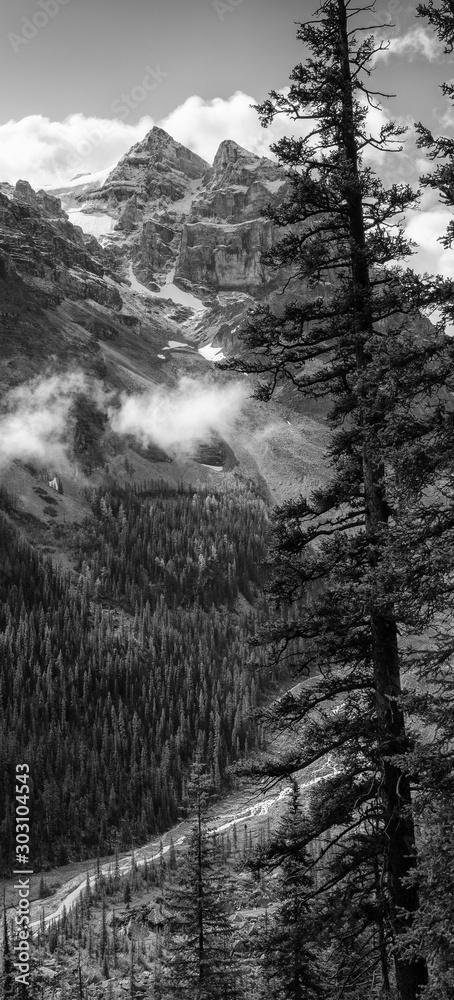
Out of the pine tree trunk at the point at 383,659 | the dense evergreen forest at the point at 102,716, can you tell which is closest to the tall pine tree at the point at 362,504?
the pine tree trunk at the point at 383,659

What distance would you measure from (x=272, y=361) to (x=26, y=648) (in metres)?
166

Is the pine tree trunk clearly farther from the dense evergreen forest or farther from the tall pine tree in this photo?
the dense evergreen forest

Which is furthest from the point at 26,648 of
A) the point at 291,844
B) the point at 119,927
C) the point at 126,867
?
the point at 291,844

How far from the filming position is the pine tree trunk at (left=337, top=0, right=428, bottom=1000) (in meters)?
10.6

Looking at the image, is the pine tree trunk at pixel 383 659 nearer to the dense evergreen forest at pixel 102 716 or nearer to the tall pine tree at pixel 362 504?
the tall pine tree at pixel 362 504

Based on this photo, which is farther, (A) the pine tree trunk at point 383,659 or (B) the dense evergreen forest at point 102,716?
(B) the dense evergreen forest at point 102,716

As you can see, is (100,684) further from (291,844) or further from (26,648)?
(291,844)

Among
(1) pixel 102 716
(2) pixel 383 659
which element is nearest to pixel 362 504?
(2) pixel 383 659

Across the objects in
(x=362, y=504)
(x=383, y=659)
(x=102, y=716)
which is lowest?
(x=383, y=659)

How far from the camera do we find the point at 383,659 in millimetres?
11766

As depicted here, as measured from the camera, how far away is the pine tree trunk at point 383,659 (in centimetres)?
1059

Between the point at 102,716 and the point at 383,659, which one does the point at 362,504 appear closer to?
the point at 383,659

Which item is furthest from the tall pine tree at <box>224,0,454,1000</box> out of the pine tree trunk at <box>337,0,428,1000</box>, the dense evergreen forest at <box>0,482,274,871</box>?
the dense evergreen forest at <box>0,482,274,871</box>

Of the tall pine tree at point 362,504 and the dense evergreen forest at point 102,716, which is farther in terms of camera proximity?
the dense evergreen forest at point 102,716
